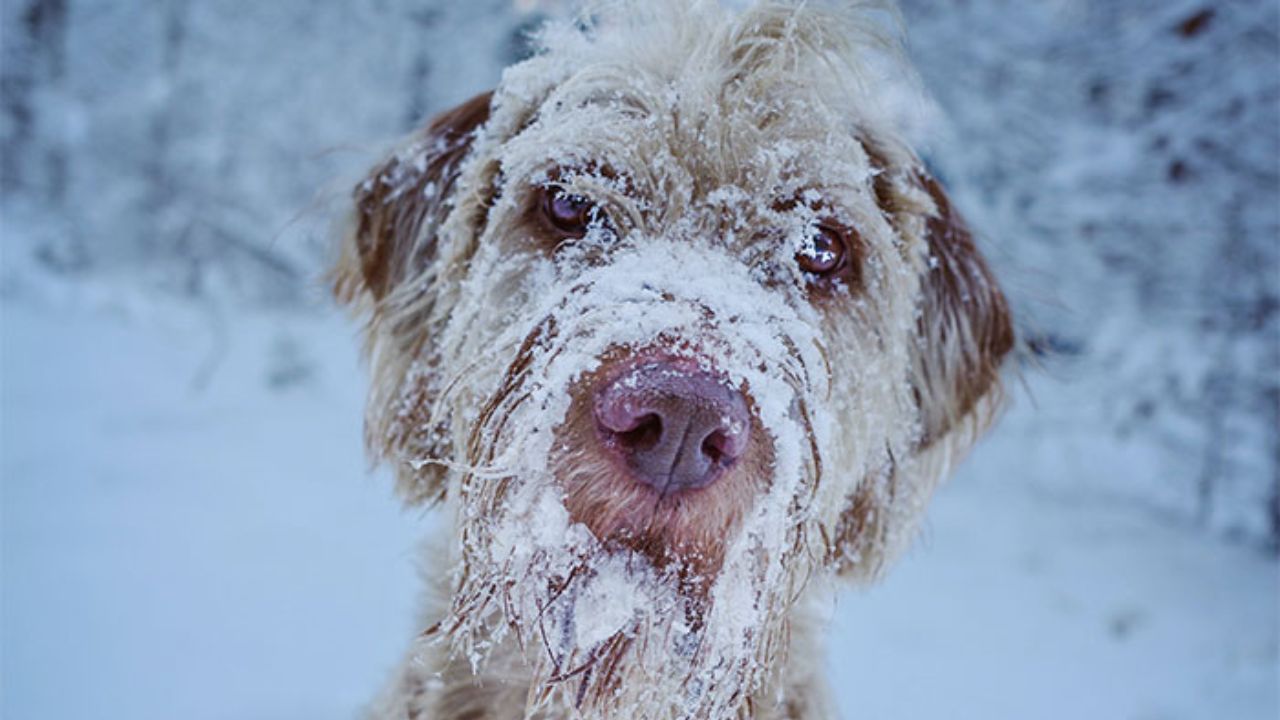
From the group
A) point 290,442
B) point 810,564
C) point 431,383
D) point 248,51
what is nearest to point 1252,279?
point 810,564

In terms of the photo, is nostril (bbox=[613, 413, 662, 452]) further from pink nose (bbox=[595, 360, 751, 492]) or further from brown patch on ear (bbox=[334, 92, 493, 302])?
brown patch on ear (bbox=[334, 92, 493, 302])

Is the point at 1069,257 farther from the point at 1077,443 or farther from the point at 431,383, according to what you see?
the point at 431,383

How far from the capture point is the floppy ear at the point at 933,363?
6.52 feet

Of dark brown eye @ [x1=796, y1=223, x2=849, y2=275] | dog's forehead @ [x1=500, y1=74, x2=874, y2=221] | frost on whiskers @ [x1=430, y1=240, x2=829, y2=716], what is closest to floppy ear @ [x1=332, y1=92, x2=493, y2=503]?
dog's forehead @ [x1=500, y1=74, x2=874, y2=221]

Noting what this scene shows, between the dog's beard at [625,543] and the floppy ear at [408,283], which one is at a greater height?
the floppy ear at [408,283]

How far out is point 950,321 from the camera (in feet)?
7.13

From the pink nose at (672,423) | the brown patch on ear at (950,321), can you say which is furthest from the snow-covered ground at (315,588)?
the pink nose at (672,423)

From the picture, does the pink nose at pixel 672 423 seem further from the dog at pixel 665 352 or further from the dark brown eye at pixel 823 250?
the dark brown eye at pixel 823 250

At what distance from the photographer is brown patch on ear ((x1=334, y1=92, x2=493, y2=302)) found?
2.05 metres

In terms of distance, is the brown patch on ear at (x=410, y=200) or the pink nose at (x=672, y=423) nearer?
the pink nose at (x=672, y=423)

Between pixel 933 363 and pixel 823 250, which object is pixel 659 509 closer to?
pixel 823 250

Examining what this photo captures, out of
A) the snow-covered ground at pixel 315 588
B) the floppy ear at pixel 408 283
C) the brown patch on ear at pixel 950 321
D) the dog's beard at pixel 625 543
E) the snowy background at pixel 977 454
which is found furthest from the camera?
the snowy background at pixel 977 454

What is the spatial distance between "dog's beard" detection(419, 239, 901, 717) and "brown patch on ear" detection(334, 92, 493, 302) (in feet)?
2.26

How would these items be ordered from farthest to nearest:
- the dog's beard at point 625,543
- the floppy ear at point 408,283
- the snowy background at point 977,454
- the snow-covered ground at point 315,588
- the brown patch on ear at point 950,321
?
the snowy background at point 977,454
the snow-covered ground at point 315,588
the brown patch on ear at point 950,321
the floppy ear at point 408,283
the dog's beard at point 625,543
